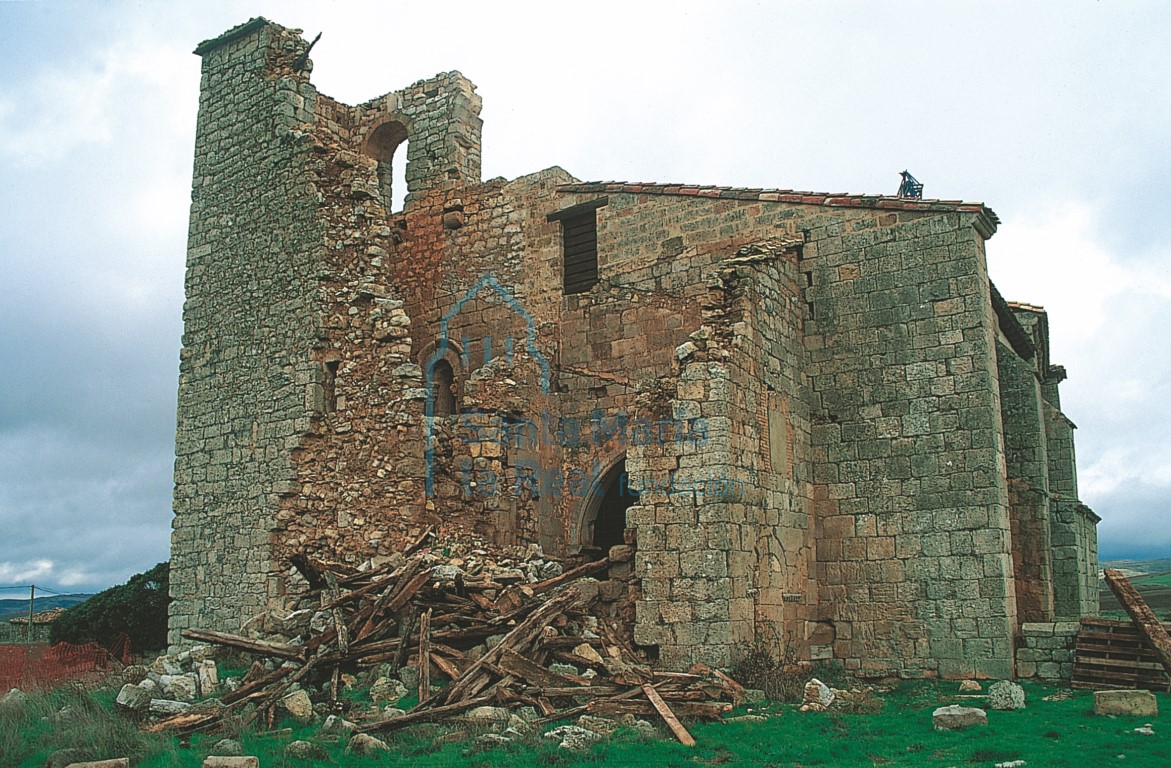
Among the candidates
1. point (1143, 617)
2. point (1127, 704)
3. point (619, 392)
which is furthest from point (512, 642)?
point (1143, 617)

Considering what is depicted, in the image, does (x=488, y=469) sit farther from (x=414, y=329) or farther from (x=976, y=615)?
(x=976, y=615)

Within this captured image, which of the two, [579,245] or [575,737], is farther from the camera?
[579,245]

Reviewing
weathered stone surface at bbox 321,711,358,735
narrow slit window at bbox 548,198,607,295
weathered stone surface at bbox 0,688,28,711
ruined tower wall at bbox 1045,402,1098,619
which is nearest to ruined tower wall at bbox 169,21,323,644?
narrow slit window at bbox 548,198,607,295

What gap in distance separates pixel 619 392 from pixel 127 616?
11674mm

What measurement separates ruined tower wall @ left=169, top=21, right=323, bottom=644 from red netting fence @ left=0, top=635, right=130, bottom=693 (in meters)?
1.57

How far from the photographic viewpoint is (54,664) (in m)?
15.8

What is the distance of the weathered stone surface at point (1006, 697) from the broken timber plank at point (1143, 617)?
5.94 feet

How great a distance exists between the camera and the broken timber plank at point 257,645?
11023 mm

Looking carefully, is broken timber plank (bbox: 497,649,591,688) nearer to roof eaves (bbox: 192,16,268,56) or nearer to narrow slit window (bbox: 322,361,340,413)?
narrow slit window (bbox: 322,361,340,413)

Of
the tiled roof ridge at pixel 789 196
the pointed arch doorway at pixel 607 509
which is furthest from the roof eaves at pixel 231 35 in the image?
the pointed arch doorway at pixel 607 509

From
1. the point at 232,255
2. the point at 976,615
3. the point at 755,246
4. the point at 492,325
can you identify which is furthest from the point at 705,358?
the point at 232,255

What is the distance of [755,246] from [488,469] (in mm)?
4534

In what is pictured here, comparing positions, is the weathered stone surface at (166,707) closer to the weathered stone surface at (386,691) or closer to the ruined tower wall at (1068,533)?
the weathered stone surface at (386,691)

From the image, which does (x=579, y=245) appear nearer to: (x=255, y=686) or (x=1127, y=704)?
(x=255, y=686)
